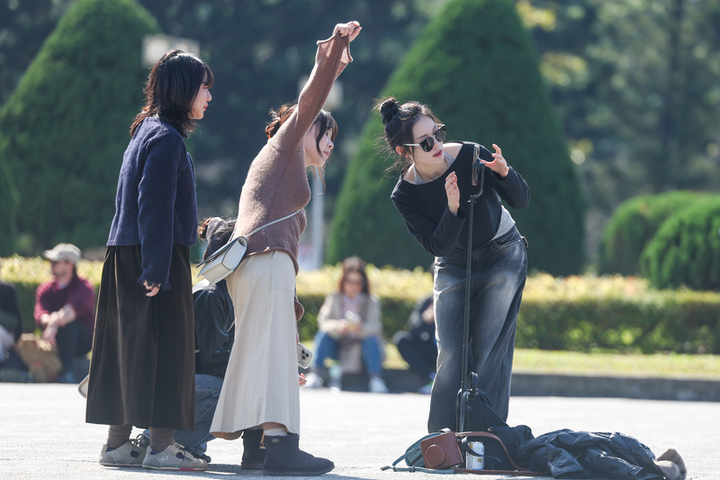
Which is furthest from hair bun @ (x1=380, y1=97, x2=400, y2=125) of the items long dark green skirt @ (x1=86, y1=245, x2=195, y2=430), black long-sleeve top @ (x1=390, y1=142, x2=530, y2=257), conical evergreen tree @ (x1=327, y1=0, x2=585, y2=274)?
conical evergreen tree @ (x1=327, y1=0, x2=585, y2=274)

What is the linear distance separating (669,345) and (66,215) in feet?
28.9

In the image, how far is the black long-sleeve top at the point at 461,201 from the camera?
565 centimetres

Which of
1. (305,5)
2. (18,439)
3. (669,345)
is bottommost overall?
(18,439)

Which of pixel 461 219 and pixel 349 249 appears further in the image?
pixel 349 249

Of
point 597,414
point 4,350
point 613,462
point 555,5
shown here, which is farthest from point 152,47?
point 555,5

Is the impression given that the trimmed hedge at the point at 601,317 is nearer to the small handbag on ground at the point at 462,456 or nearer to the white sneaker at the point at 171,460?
the small handbag on ground at the point at 462,456

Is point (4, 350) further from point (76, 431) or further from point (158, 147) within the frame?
point (158, 147)

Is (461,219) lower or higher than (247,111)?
lower

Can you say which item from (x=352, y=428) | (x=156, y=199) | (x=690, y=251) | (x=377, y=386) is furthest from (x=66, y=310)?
(x=690, y=251)

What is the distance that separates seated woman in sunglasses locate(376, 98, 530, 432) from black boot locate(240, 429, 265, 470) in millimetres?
862

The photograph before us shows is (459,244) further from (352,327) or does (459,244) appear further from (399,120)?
(352,327)

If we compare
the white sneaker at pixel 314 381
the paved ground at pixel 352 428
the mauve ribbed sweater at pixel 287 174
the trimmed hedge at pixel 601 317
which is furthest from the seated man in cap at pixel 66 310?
the mauve ribbed sweater at pixel 287 174

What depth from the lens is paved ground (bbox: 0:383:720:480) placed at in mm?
5379

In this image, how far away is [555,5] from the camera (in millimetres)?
36312
